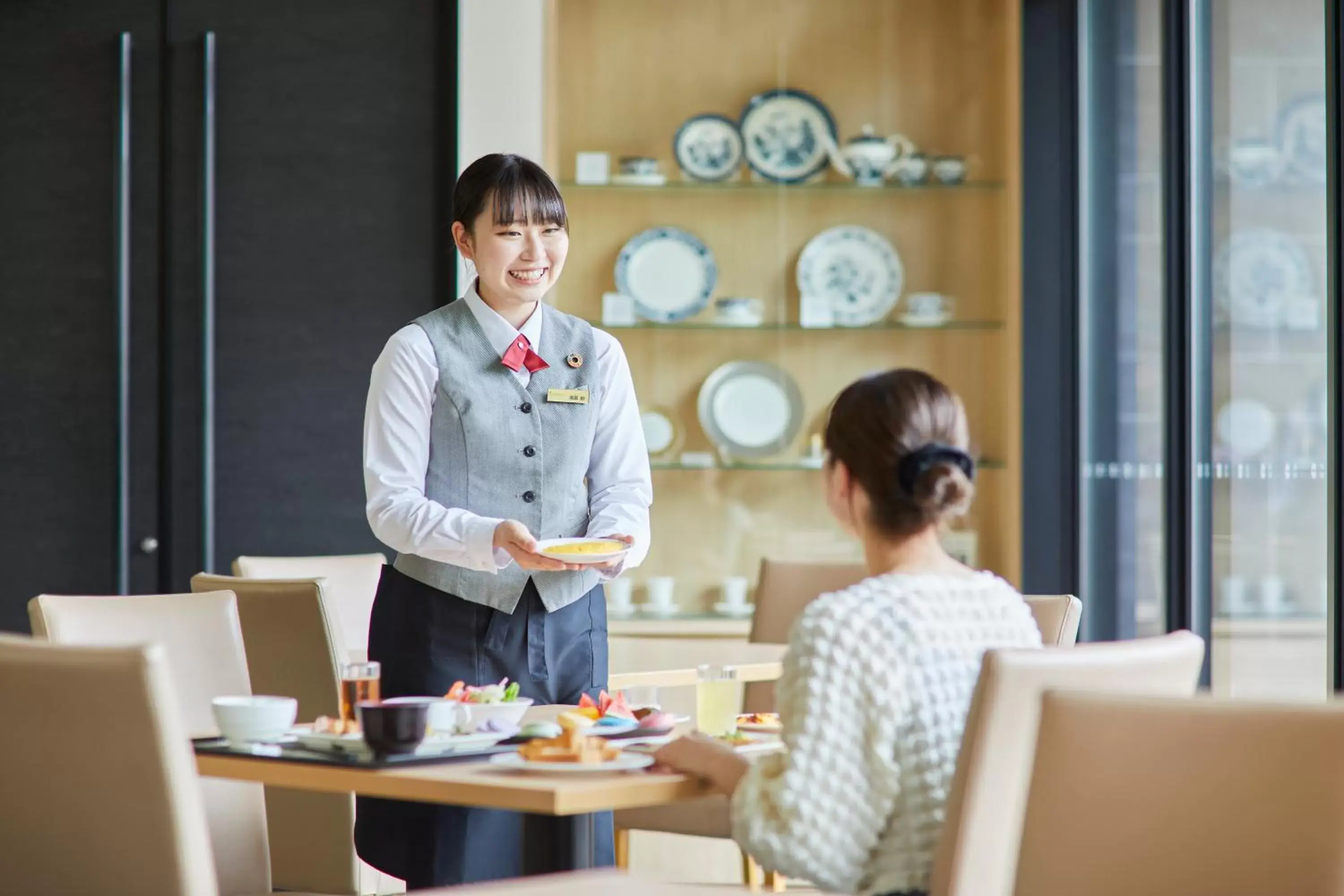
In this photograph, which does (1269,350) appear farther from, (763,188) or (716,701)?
(763,188)

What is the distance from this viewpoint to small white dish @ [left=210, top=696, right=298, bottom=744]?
181 centimetres

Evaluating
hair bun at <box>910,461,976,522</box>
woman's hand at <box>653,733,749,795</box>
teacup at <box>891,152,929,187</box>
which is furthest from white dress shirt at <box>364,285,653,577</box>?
teacup at <box>891,152,929,187</box>

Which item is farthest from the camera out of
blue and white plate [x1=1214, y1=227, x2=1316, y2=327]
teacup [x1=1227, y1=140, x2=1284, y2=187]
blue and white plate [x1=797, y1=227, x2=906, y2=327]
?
blue and white plate [x1=797, y1=227, x2=906, y2=327]

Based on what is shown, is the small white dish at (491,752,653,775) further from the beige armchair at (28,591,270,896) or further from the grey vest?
the beige armchair at (28,591,270,896)

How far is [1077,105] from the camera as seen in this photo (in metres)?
4.35

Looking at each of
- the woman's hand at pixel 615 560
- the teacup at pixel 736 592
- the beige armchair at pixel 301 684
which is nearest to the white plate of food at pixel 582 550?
the woman's hand at pixel 615 560

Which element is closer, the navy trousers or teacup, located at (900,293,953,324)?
the navy trousers

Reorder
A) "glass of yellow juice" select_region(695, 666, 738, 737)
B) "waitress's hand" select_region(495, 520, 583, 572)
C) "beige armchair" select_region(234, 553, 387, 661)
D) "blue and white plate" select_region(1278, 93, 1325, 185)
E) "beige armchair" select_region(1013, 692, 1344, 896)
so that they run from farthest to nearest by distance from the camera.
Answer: "beige armchair" select_region(234, 553, 387, 661)
"blue and white plate" select_region(1278, 93, 1325, 185)
"waitress's hand" select_region(495, 520, 583, 572)
"glass of yellow juice" select_region(695, 666, 738, 737)
"beige armchair" select_region(1013, 692, 1344, 896)

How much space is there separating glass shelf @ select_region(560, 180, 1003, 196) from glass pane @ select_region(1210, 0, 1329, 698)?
1331 millimetres

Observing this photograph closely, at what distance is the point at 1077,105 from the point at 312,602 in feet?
8.52

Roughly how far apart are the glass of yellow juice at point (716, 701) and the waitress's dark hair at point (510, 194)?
759 millimetres

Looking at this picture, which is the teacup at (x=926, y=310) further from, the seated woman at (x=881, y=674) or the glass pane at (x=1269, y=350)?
the seated woman at (x=881, y=674)

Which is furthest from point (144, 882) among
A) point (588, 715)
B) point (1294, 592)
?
point (1294, 592)

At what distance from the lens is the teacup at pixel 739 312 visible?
4.66m
